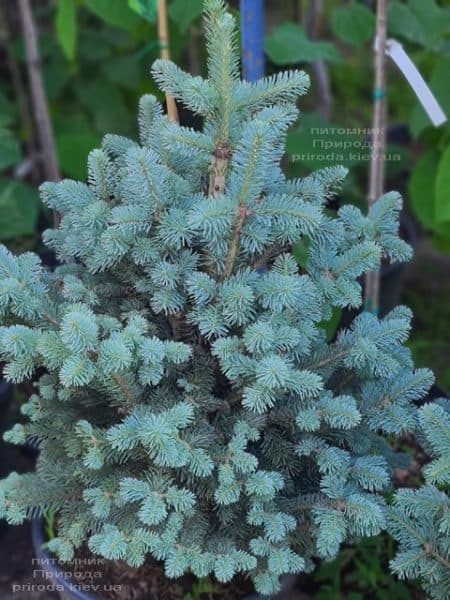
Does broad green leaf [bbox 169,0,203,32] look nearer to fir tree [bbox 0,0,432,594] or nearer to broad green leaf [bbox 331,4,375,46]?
broad green leaf [bbox 331,4,375,46]

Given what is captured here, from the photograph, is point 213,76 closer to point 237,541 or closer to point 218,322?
point 218,322

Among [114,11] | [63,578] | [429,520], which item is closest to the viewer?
[429,520]

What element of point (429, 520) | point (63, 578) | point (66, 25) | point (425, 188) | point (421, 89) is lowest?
point (63, 578)

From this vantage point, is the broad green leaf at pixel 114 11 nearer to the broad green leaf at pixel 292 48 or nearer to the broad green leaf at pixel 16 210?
the broad green leaf at pixel 292 48

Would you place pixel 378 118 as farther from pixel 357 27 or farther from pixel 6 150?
pixel 6 150

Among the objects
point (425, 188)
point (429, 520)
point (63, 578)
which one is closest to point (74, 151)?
point (425, 188)

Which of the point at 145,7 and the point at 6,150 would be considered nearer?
the point at 145,7

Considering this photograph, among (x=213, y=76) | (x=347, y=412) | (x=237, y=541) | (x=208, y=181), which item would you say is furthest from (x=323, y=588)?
(x=213, y=76)
